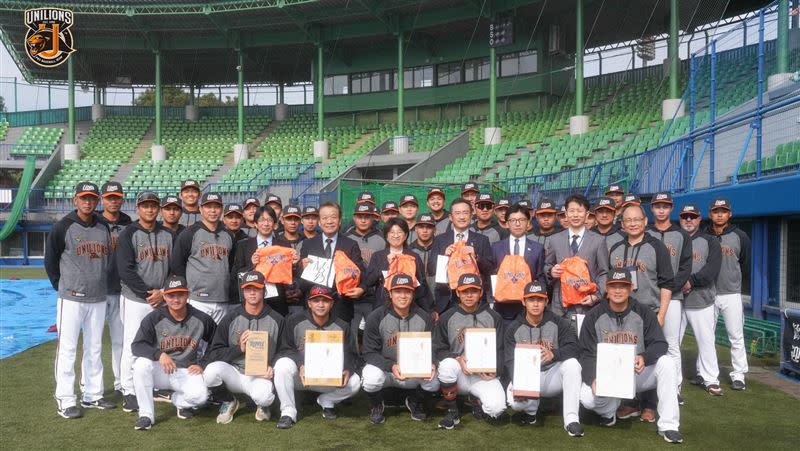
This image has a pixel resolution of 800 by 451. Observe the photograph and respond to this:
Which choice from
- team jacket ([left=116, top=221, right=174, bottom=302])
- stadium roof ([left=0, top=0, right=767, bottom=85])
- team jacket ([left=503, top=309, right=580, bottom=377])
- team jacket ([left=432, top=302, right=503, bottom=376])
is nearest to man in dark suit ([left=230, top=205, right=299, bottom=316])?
team jacket ([left=116, top=221, right=174, bottom=302])

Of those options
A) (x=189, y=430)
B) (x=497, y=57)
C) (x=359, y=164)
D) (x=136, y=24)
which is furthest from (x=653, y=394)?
(x=136, y=24)

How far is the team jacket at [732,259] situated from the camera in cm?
722

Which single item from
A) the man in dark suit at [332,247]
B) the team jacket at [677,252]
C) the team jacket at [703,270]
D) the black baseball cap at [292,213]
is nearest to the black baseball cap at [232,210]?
the black baseball cap at [292,213]

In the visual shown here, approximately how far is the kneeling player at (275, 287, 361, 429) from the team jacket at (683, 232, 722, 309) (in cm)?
357

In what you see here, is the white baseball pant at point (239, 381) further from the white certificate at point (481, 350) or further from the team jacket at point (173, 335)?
the white certificate at point (481, 350)

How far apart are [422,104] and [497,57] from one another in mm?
4496

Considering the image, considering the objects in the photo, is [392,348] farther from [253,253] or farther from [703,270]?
[703,270]

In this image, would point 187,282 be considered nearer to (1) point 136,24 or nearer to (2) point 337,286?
(2) point 337,286

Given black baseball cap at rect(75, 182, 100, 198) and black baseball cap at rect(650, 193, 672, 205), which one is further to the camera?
black baseball cap at rect(650, 193, 672, 205)

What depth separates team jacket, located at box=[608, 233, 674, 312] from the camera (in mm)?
6172

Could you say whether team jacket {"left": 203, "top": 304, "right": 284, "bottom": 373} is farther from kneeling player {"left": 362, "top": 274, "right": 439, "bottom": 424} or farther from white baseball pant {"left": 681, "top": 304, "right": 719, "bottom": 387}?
white baseball pant {"left": 681, "top": 304, "right": 719, "bottom": 387}

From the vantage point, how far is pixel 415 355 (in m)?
5.73

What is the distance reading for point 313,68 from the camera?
3469 centimetres

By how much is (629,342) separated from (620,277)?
60cm
